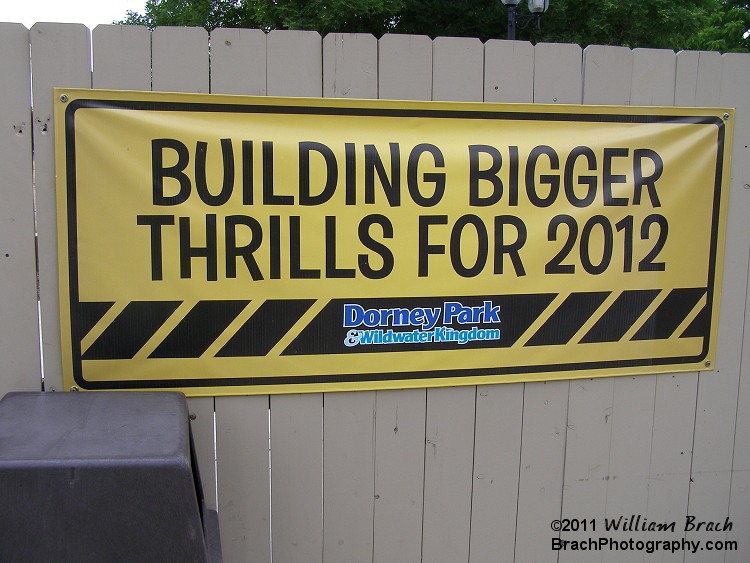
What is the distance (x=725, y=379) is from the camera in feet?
9.03

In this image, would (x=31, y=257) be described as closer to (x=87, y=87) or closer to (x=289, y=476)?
(x=87, y=87)

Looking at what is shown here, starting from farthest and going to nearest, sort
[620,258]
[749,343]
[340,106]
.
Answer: [749,343] → [620,258] → [340,106]

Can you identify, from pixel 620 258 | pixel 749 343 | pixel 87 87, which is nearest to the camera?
pixel 87 87

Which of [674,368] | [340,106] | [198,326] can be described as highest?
[340,106]

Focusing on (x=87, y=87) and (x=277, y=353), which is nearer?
(x=87, y=87)

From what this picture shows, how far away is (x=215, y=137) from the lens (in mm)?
2248

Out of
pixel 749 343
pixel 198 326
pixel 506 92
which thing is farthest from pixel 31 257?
pixel 749 343

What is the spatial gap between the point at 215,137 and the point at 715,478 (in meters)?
2.46

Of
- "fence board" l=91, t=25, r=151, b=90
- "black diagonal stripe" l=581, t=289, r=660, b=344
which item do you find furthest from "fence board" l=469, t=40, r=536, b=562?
"fence board" l=91, t=25, r=151, b=90

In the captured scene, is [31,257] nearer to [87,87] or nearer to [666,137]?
[87,87]

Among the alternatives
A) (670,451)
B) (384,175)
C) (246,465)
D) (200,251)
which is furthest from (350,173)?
(670,451)

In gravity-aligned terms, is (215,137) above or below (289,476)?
above

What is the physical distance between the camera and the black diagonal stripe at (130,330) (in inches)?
88.0

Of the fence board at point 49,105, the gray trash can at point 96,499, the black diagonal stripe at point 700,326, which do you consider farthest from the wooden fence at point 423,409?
the gray trash can at point 96,499
